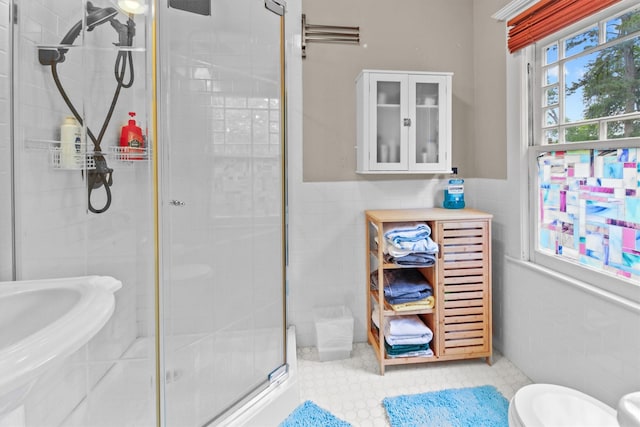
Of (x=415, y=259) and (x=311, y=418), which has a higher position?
(x=415, y=259)

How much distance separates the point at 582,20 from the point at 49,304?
2.33 metres

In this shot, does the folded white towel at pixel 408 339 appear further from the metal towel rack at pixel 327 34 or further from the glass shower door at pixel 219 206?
the metal towel rack at pixel 327 34

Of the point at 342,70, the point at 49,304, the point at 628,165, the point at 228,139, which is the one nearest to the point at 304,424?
the point at 49,304

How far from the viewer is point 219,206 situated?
159 centimetres

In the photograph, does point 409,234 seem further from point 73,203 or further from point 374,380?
point 73,203

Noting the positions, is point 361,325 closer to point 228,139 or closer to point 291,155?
point 291,155

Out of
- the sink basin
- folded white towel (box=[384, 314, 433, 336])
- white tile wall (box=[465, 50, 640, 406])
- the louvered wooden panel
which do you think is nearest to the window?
white tile wall (box=[465, 50, 640, 406])

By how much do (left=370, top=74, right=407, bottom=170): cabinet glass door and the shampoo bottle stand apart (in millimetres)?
1573

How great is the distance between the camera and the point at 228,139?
1616mm

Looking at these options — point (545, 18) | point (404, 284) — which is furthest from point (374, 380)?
point (545, 18)

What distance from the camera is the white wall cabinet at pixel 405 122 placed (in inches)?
90.0

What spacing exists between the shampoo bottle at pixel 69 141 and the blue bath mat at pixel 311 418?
1.45 metres

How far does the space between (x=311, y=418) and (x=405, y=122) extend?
1744 millimetres

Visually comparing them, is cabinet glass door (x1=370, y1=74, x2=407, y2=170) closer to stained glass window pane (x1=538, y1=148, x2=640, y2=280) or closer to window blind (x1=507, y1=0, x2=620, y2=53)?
window blind (x1=507, y1=0, x2=620, y2=53)
